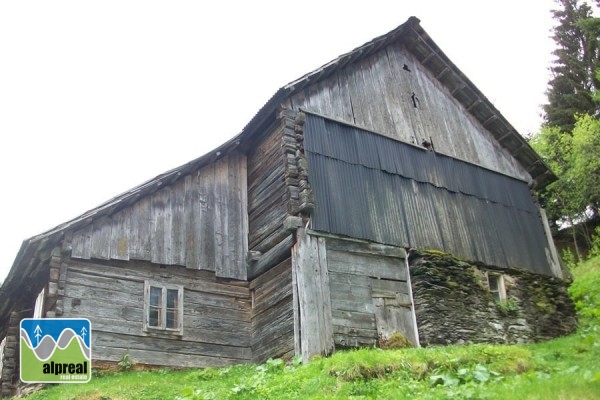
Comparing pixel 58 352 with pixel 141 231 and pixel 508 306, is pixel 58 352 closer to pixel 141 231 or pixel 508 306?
pixel 141 231

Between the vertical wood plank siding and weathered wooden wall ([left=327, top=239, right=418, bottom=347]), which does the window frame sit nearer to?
weathered wooden wall ([left=327, top=239, right=418, bottom=347])

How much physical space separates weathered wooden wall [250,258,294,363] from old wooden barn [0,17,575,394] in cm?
6

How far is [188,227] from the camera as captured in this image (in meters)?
17.0

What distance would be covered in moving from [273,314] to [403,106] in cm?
867

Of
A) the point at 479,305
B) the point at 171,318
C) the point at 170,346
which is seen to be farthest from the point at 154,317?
the point at 479,305

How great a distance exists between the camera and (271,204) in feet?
56.8

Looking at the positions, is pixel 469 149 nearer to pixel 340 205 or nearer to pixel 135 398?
pixel 340 205

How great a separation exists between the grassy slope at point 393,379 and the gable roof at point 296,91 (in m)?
3.64

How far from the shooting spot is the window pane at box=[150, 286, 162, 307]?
16047 mm

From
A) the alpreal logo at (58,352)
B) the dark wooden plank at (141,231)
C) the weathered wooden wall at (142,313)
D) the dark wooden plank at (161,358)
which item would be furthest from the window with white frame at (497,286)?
the alpreal logo at (58,352)

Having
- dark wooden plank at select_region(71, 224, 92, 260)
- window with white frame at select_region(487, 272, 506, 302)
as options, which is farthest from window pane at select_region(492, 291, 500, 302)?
dark wooden plank at select_region(71, 224, 92, 260)

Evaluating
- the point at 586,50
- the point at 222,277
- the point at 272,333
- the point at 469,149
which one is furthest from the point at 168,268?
the point at 586,50

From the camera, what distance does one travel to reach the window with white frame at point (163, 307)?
623 inches

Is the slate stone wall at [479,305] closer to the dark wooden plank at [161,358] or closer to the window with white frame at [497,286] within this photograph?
the window with white frame at [497,286]
